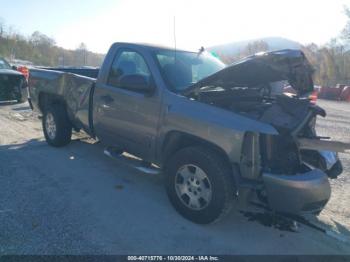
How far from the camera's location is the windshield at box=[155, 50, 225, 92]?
4.18 meters

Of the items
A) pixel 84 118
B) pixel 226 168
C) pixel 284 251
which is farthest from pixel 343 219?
Answer: pixel 84 118

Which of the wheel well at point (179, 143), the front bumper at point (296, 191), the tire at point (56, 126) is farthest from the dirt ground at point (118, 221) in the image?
the tire at point (56, 126)

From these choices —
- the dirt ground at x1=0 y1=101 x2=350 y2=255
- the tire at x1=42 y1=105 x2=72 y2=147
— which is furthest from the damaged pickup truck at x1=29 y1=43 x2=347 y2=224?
the tire at x1=42 y1=105 x2=72 y2=147

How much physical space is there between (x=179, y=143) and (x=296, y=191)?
1.45m

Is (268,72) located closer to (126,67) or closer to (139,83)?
(139,83)

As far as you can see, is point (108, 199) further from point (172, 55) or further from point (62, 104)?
point (62, 104)

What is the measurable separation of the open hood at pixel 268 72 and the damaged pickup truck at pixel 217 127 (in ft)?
0.04

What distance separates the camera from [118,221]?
3.70 m

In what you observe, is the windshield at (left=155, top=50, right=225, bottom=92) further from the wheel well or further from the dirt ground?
the dirt ground

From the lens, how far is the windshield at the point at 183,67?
4180 millimetres

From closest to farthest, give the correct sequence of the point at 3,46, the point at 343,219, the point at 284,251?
the point at 284,251, the point at 343,219, the point at 3,46

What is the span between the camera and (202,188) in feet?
11.8

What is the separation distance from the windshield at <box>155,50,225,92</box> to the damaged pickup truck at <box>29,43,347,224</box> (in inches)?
0.7

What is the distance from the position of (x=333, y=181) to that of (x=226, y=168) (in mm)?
2681
